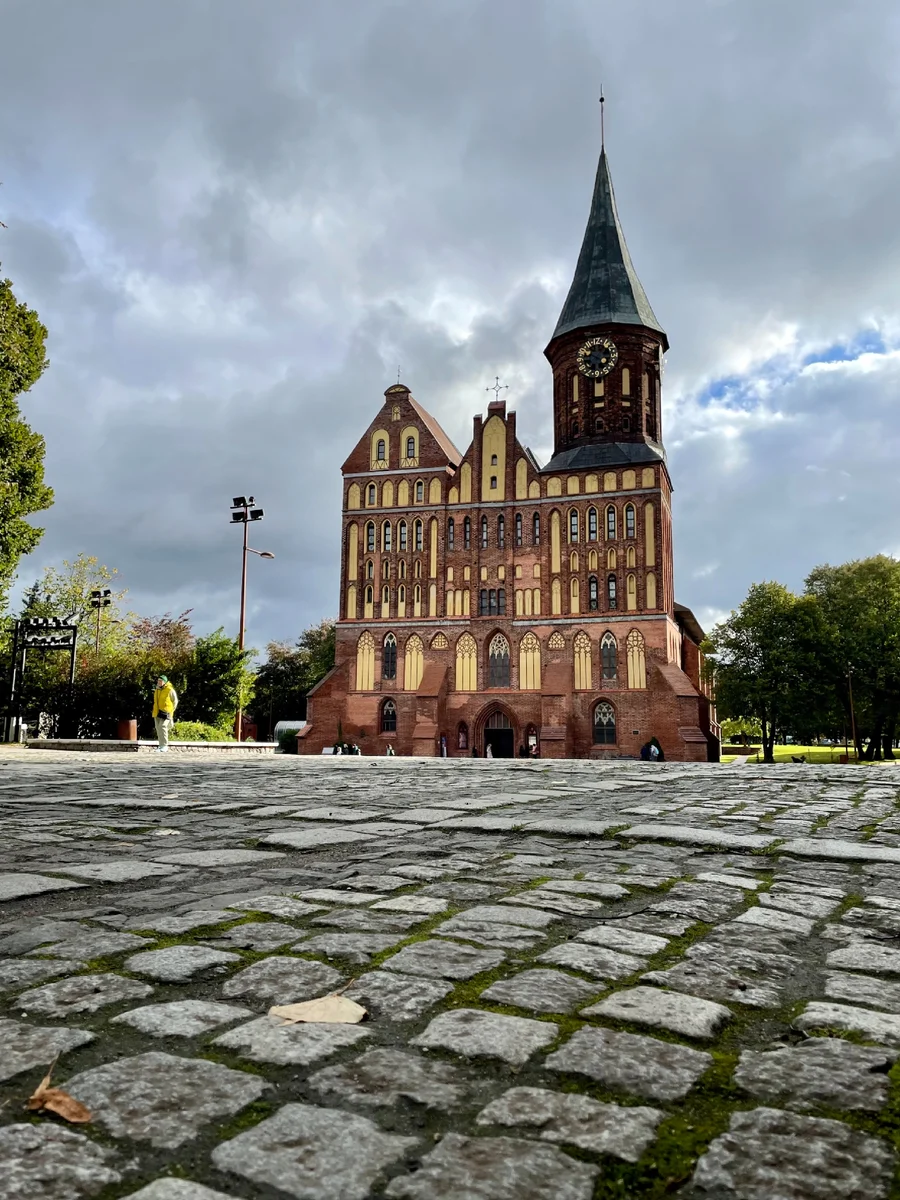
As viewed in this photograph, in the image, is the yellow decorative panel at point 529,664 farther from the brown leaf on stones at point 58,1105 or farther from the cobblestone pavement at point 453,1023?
the brown leaf on stones at point 58,1105

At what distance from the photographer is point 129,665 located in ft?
103

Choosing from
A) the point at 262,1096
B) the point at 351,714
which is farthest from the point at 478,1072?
the point at 351,714

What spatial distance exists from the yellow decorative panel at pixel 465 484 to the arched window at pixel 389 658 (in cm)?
761

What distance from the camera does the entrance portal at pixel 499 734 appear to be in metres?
39.2

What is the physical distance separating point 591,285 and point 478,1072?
156 ft

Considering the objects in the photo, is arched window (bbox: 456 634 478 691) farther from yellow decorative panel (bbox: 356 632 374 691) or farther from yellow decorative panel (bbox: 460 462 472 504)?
yellow decorative panel (bbox: 460 462 472 504)

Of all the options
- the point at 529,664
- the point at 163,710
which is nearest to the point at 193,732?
the point at 163,710

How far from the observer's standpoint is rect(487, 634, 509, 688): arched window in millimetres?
39562

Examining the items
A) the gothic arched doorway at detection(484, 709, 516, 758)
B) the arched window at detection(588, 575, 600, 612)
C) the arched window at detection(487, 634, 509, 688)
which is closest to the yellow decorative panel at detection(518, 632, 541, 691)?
the arched window at detection(487, 634, 509, 688)

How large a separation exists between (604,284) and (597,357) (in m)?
4.69

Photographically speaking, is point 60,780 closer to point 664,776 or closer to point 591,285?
point 664,776

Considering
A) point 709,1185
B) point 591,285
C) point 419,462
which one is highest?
point 591,285

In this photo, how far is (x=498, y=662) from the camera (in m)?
39.9

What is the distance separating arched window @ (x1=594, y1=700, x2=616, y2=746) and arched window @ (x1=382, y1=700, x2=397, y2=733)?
935 cm
